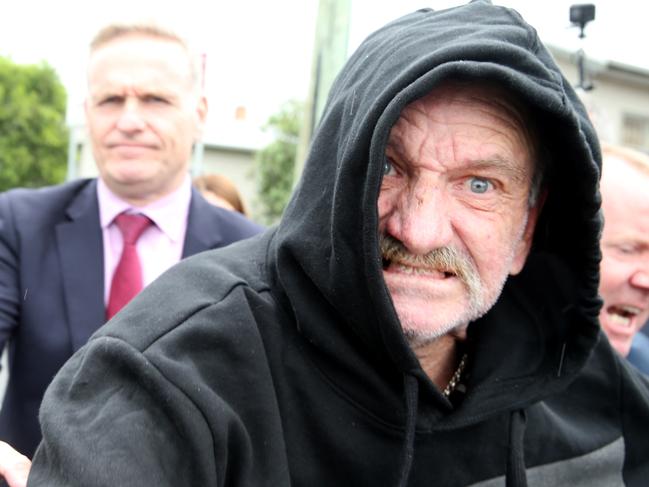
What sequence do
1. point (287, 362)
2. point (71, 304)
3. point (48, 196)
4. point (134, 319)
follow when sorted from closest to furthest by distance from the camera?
point (134, 319), point (287, 362), point (71, 304), point (48, 196)

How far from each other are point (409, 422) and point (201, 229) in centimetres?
153

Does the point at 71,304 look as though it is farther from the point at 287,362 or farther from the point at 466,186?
the point at 466,186

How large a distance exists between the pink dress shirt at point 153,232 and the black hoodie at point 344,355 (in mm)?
1095

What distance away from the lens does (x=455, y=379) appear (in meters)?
2.15

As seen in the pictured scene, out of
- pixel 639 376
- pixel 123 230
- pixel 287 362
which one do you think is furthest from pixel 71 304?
pixel 639 376

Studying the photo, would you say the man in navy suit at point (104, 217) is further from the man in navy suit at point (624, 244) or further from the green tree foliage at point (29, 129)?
the green tree foliage at point (29, 129)

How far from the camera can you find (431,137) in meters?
1.79

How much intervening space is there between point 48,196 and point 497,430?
170 cm

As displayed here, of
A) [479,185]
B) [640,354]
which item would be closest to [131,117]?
[479,185]

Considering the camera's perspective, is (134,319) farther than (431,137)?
No

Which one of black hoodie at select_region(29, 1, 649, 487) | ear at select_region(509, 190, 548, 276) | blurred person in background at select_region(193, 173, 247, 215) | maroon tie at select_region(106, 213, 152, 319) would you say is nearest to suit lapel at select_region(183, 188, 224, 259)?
maroon tie at select_region(106, 213, 152, 319)

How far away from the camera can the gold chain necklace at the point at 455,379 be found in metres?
2.12

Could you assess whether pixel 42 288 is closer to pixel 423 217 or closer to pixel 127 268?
pixel 127 268

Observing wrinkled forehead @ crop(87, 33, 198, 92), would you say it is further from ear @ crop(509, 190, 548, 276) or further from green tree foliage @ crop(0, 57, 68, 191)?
green tree foliage @ crop(0, 57, 68, 191)
